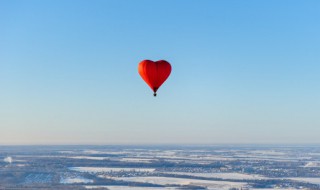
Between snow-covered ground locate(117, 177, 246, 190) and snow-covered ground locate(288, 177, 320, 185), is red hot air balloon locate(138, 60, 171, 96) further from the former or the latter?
snow-covered ground locate(288, 177, 320, 185)

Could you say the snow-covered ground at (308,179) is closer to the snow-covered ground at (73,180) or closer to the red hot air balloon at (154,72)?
the snow-covered ground at (73,180)

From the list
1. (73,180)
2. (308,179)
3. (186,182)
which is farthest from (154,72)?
(308,179)

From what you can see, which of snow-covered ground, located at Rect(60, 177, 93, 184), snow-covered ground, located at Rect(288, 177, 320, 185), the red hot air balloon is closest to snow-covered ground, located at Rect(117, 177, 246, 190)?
snow-covered ground, located at Rect(60, 177, 93, 184)

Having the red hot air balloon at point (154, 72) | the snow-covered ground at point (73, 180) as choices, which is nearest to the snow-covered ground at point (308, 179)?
the snow-covered ground at point (73, 180)

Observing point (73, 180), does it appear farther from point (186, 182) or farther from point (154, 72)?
point (154, 72)

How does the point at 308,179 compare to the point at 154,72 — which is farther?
the point at 308,179

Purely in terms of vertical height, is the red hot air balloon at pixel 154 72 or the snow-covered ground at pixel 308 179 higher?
the red hot air balloon at pixel 154 72

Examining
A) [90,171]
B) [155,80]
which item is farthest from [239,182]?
[155,80]

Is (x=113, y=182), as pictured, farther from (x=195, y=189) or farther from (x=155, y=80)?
(x=155, y=80)
